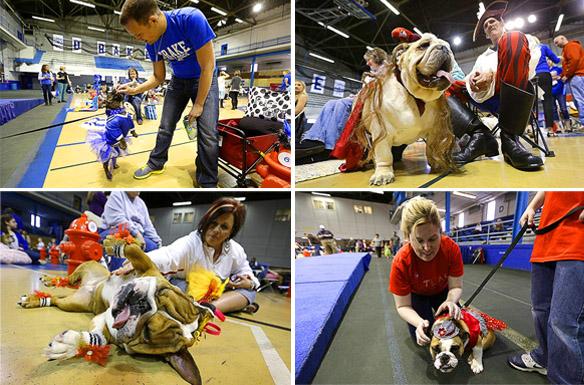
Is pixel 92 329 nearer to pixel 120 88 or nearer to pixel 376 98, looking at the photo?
pixel 120 88

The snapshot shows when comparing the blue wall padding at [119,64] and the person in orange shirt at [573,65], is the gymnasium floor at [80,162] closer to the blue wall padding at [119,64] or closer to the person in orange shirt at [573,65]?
the blue wall padding at [119,64]

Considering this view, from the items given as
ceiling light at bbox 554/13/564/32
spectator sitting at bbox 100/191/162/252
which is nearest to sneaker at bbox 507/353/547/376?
ceiling light at bbox 554/13/564/32

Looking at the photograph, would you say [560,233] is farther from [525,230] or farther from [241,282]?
[241,282]

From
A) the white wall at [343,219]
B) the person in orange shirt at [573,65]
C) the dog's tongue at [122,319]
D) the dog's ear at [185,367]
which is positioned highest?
the person in orange shirt at [573,65]

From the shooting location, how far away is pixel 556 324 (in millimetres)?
782

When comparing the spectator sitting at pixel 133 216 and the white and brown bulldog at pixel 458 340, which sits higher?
the spectator sitting at pixel 133 216

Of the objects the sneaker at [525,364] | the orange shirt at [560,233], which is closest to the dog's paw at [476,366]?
the sneaker at [525,364]

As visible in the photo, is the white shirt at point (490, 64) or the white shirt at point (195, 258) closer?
the white shirt at point (490, 64)

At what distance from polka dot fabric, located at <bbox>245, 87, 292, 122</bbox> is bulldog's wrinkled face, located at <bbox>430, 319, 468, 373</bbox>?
2.61 feet

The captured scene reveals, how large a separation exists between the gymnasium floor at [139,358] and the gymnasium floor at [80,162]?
418mm

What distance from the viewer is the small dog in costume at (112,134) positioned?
35.4 inches

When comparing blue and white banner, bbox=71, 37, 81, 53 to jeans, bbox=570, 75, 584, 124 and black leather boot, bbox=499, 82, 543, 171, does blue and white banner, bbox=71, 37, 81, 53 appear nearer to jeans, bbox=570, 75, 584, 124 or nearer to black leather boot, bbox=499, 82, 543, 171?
black leather boot, bbox=499, 82, 543, 171

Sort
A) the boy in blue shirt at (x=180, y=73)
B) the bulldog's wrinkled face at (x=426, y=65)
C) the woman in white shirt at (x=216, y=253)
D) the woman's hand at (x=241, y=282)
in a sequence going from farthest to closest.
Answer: the woman's hand at (x=241, y=282) < the woman in white shirt at (x=216, y=253) < the boy in blue shirt at (x=180, y=73) < the bulldog's wrinkled face at (x=426, y=65)

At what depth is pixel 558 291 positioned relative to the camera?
0.79 m
